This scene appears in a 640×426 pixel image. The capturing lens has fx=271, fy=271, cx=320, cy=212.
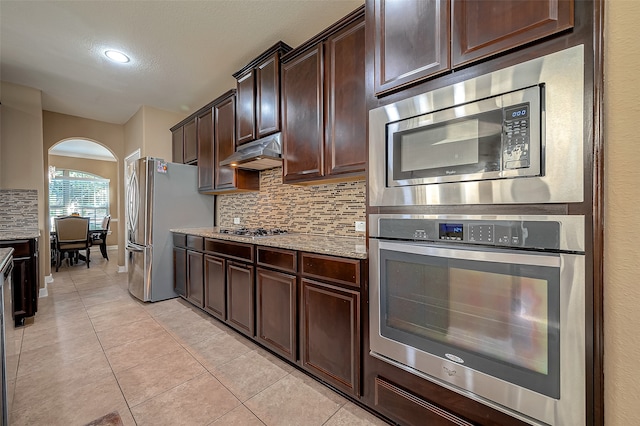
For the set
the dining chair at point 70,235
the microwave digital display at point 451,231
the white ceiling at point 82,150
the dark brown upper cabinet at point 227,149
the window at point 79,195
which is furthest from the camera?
the window at point 79,195

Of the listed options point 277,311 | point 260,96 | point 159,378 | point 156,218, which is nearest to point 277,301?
point 277,311

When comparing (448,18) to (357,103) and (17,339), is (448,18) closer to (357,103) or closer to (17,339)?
(357,103)

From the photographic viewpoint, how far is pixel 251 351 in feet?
7.22

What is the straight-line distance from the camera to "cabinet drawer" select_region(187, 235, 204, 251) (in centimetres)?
298

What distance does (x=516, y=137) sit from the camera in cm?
101

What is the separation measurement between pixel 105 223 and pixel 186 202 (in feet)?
13.9

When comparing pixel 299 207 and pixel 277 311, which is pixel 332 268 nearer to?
pixel 277 311

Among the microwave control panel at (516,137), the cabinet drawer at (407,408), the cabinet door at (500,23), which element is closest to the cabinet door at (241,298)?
the cabinet drawer at (407,408)

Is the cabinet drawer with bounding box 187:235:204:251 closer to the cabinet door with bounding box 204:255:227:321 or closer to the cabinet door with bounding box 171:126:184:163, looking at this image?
the cabinet door with bounding box 204:255:227:321

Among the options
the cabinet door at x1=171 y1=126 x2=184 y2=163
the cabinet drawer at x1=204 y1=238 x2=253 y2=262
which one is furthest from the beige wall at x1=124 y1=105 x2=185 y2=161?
the cabinet drawer at x1=204 y1=238 x2=253 y2=262

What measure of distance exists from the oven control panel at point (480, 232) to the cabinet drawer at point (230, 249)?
51.2 inches

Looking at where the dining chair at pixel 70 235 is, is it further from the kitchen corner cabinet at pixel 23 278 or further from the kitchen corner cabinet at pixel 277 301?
the kitchen corner cabinet at pixel 277 301

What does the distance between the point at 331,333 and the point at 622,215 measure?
1.40 meters

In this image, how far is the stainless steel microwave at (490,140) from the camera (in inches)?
36.3
